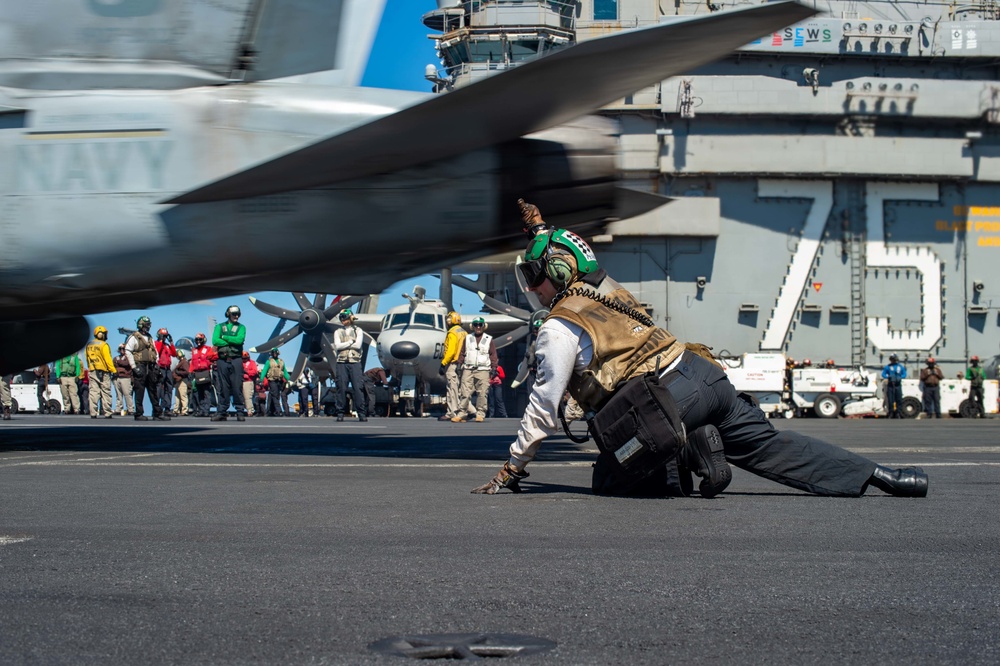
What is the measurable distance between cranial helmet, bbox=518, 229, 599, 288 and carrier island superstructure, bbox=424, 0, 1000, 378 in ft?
85.7

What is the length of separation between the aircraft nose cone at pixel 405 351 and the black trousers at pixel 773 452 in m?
22.7

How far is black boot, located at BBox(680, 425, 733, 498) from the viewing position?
14.9ft

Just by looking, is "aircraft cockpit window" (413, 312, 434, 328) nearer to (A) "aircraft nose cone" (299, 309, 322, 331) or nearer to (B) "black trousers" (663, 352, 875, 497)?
(A) "aircraft nose cone" (299, 309, 322, 331)

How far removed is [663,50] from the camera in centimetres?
695

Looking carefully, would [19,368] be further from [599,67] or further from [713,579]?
[713,579]

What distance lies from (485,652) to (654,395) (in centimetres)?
255

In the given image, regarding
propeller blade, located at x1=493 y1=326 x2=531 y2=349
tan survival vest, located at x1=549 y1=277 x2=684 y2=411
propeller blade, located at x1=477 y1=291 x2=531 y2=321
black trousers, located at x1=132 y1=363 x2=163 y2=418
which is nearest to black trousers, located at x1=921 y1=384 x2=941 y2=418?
propeller blade, located at x1=477 y1=291 x2=531 y2=321

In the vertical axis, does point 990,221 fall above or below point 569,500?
above

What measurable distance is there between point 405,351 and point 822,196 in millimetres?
14408

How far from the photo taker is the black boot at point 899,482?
4750 mm

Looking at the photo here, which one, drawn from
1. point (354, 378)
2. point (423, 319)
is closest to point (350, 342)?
point (354, 378)

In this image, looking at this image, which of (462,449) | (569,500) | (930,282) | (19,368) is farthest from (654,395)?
(930,282)

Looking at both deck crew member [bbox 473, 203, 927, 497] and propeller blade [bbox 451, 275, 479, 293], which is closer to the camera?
deck crew member [bbox 473, 203, 927, 497]

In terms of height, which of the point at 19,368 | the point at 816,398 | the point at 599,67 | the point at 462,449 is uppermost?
the point at 599,67
